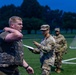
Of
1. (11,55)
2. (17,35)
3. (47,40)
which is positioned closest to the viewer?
(17,35)

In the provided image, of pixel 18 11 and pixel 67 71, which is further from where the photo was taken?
pixel 18 11

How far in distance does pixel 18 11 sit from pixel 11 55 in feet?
419

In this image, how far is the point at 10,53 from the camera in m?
6.27

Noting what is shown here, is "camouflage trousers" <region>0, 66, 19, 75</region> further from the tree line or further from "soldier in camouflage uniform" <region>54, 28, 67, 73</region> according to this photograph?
the tree line

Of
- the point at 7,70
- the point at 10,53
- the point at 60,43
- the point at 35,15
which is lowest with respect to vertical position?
the point at 7,70

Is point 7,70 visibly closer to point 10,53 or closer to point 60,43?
point 10,53

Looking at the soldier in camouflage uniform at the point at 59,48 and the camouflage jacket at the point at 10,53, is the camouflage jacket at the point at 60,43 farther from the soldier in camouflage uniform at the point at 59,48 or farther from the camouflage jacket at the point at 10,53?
the camouflage jacket at the point at 10,53

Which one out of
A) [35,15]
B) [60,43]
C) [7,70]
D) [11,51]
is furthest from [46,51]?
[35,15]

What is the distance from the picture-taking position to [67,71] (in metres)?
15.1

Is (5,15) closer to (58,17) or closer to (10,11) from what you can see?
(10,11)

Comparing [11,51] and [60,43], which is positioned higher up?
[60,43]

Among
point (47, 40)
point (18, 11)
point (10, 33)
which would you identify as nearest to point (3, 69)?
point (10, 33)

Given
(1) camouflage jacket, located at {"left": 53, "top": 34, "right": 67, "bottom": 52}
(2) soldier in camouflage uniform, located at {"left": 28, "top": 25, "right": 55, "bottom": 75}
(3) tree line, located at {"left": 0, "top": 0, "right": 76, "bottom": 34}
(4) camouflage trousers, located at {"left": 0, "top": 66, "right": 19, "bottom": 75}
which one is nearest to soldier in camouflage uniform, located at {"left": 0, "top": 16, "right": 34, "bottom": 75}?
(4) camouflage trousers, located at {"left": 0, "top": 66, "right": 19, "bottom": 75}

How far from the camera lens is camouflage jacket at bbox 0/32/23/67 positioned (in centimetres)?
623
